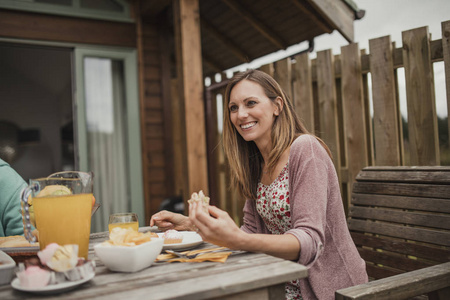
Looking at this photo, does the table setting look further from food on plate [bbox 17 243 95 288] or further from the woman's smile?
the woman's smile

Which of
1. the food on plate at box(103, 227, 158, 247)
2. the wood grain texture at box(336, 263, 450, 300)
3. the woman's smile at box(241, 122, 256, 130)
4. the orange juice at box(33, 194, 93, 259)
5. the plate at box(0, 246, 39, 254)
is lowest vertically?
the wood grain texture at box(336, 263, 450, 300)

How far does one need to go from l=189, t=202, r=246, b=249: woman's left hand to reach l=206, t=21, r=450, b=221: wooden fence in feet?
3.62

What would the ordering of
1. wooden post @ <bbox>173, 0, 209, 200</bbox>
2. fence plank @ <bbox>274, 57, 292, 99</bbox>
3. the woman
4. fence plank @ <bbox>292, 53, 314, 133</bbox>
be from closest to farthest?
the woman < fence plank @ <bbox>292, 53, 314, 133</bbox> < fence plank @ <bbox>274, 57, 292, 99</bbox> < wooden post @ <bbox>173, 0, 209, 200</bbox>

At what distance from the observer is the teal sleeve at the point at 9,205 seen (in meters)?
1.72

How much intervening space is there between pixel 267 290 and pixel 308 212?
16.7 inches

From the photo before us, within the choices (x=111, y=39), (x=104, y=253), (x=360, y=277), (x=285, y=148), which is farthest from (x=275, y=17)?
(x=104, y=253)

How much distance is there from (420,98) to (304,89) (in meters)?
0.98

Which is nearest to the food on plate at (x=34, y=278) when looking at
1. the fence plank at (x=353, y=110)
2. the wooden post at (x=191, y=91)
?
→ the fence plank at (x=353, y=110)

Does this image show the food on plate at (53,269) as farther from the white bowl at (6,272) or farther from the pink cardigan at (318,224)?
the pink cardigan at (318,224)

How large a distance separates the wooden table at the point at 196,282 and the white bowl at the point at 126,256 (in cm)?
2

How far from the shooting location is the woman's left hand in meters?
1.06

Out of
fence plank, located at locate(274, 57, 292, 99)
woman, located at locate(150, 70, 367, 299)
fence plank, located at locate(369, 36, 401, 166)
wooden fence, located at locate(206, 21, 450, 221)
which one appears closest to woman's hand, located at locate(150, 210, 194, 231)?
woman, located at locate(150, 70, 367, 299)

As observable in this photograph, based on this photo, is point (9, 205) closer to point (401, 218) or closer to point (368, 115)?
point (401, 218)

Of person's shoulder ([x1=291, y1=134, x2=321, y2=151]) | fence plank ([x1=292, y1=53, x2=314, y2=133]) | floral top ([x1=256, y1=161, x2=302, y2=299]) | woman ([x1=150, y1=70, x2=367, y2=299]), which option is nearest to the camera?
woman ([x1=150, y1=70, x2=367, y2=299])
